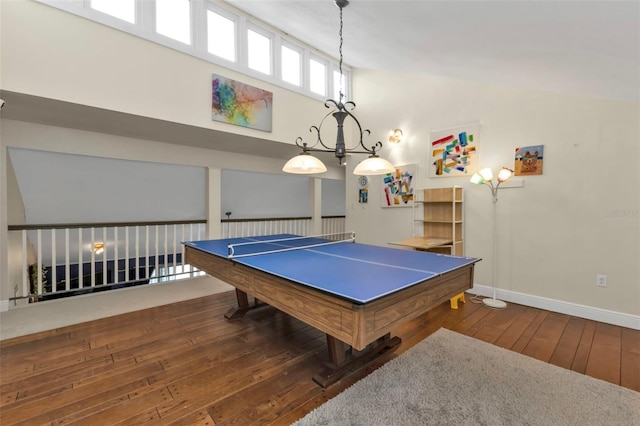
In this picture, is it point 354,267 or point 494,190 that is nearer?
point 354,267

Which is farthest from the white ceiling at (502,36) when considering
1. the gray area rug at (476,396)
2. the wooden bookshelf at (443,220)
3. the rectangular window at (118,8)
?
the gray area rug at (476,396)

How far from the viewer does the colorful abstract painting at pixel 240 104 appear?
147 inches

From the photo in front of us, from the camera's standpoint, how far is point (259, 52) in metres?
4.27

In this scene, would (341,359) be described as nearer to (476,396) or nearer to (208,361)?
(476,396)

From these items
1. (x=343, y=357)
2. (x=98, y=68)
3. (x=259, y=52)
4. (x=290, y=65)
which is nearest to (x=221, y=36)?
(x=259, y=52)

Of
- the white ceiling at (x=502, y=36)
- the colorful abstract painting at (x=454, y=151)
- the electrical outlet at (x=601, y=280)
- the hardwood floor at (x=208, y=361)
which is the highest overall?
the white ceiling at (x=502, y=36)

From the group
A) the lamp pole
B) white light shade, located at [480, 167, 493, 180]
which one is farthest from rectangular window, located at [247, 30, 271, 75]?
the lamp pole

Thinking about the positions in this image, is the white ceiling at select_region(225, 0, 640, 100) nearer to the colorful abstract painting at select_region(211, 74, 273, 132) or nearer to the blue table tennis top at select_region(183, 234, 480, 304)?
the colorful abstract painting at select_region(211, 74, 273, 132)

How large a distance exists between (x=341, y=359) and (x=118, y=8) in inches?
164

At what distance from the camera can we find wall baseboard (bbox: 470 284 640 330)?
113 inches

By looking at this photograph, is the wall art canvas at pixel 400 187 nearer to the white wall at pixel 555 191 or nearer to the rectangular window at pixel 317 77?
the white wall at pixel 555 191

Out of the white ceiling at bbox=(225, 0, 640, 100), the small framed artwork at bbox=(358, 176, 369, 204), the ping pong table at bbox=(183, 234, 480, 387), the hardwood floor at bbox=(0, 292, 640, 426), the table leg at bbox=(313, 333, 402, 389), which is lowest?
the hardwood floor at bbox=(0, 292, 640, 426)

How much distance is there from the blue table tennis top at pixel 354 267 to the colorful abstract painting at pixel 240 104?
2.03 metres

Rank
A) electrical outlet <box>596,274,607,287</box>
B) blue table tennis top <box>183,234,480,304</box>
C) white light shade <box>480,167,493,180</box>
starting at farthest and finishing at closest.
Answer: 1. white light shade <box>480,167,493,180</box>
2. electrical outlet <box>596,274,607,287</box>
3. blue table tennis top <box>183,234,480,304</box>
